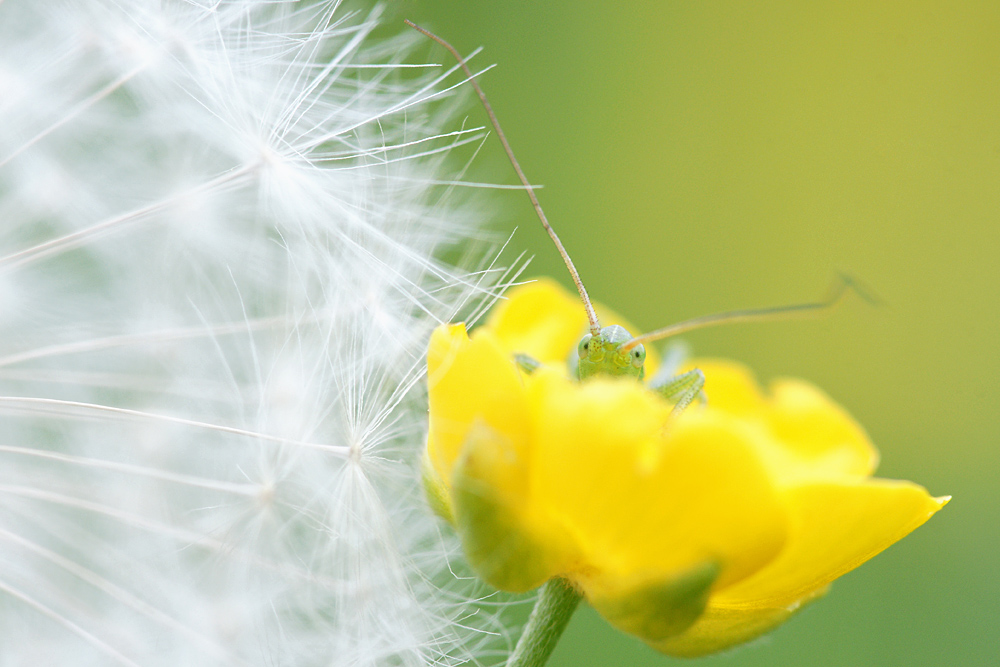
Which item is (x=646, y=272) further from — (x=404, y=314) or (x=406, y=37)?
(x=404, y=314)

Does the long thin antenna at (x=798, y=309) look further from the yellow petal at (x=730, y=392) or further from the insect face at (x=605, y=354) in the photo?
the yellow petal at (x=730, y=392)

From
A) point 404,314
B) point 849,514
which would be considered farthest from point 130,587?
point 849,514

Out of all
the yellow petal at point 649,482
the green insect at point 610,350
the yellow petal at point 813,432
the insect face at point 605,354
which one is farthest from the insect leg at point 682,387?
the yellow petal at point 649,482

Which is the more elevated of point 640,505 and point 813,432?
point 813,432

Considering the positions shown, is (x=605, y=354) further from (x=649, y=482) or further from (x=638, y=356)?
(x=649, y=482)

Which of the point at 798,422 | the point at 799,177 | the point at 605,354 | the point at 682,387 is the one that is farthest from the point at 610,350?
the point at 799,177

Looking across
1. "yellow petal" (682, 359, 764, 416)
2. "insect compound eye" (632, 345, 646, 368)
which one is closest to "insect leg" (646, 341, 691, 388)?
"yellow petal" (682, 359, 764, 416)
